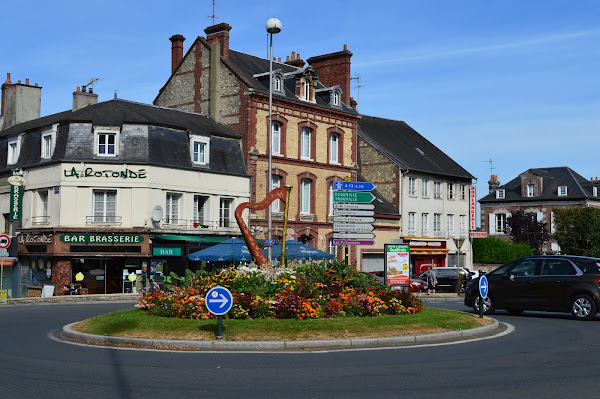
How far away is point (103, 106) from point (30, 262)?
8.52 meters

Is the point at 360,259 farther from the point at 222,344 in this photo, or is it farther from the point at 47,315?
the point at 222,344

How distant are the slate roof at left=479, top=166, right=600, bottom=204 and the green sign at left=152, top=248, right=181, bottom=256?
4833 centimetres

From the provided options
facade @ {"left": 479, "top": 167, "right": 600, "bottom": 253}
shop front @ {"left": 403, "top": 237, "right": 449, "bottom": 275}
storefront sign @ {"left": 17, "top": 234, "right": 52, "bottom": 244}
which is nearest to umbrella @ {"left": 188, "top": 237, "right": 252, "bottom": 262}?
storefront sign @ {"left": 17, "top": 234, "right": 52, "bottom": 244}

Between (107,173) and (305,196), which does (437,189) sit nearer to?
(305,196)

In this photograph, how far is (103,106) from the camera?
38719 mm

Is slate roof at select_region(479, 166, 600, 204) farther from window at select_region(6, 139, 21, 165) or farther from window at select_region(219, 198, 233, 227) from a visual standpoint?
window at select_region(6, 139, 21, 165)

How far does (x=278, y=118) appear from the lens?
42.6 meters

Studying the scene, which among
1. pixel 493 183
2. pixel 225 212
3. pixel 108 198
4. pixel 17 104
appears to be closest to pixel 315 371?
pixel 108 198

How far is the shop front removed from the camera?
53.5 metres

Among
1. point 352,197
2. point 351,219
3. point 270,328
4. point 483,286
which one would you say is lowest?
point 270,328

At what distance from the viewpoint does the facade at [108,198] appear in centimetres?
3631

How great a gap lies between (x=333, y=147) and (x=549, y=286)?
27929 millimetres

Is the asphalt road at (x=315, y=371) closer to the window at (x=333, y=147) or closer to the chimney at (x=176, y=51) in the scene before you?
the window at (x=333, y=147)

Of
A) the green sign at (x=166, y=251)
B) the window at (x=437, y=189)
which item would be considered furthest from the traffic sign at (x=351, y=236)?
the window at (x=437, y=189)
